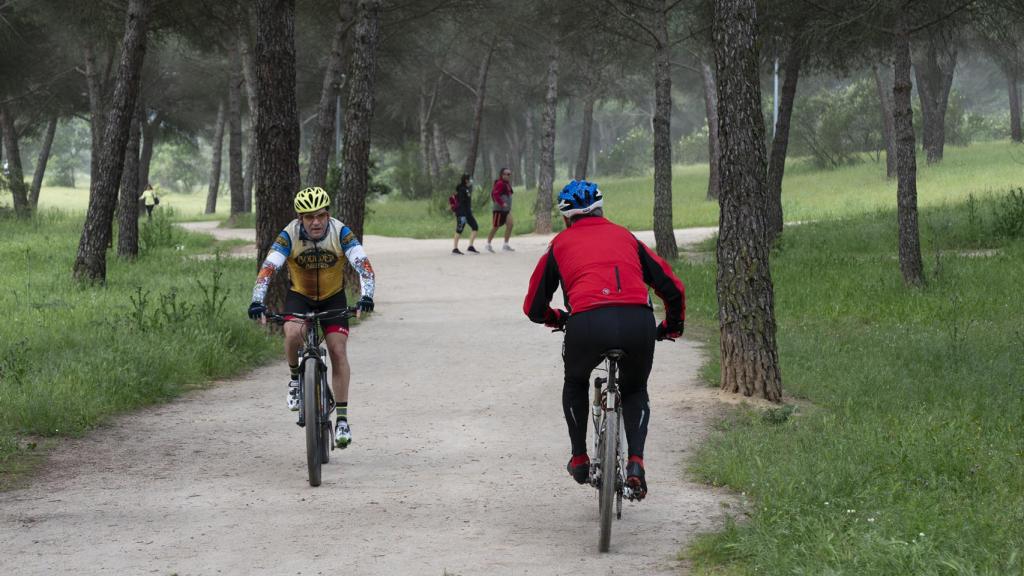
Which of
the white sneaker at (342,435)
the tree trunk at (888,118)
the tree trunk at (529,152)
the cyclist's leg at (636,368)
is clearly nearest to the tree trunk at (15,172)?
the tree trunk at (888,118)

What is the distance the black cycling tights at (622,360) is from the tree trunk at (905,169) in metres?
11.1

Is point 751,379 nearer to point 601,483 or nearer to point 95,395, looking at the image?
point 601,483

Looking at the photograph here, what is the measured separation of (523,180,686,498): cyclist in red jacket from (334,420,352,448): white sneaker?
6.99 feet

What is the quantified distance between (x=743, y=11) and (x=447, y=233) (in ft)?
78.7

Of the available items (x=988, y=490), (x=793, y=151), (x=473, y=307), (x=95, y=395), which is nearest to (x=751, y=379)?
(x=988, y=490)

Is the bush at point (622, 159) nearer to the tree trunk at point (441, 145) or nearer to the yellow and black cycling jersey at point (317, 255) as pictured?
the tree trunk at point (441, 145)

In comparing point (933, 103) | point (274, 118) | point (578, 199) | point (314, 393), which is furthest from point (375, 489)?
point (933, 103)

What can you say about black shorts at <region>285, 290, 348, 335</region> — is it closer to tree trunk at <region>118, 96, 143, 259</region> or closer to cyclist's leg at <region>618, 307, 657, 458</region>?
cyclist's leg at <region>618, 307, 657, 458</region>

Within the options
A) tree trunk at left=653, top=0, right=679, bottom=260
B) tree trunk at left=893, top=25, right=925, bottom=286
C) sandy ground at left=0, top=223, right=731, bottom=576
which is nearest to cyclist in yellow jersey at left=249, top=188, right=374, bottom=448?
sandy ground at left=0, top=223, right=731, bottom=576

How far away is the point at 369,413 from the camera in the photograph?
10.1 metres

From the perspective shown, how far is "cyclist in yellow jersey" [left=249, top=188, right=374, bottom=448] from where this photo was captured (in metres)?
7.86

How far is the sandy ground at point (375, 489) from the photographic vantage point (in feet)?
19.2

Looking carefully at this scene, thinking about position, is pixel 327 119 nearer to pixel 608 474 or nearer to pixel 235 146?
pixel 235 146

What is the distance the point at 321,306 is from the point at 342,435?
855 millimetres
